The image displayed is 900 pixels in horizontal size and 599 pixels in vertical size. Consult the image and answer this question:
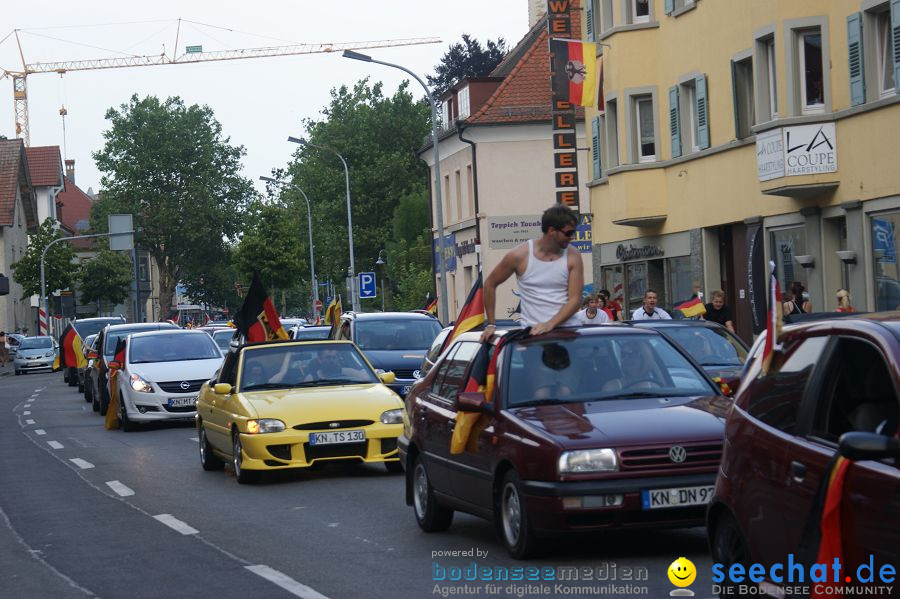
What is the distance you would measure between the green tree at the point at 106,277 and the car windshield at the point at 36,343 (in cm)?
2803

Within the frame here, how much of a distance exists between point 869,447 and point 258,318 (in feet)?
62.6

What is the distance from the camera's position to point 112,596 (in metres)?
9.08

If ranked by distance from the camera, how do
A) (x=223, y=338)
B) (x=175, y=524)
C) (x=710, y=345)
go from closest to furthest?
(x=175, y=524) < (x=710, y=345) < (x=223, y=338)

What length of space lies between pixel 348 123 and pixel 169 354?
76052mm

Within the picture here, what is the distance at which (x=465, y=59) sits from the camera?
9269 centimetres

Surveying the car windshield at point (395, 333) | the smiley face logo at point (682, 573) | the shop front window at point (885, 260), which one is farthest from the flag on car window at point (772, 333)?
the car windshield at point (395, 333)

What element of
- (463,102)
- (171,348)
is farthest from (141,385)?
(463,102)

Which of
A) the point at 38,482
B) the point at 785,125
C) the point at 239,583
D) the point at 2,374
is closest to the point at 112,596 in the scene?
the point at 239,583

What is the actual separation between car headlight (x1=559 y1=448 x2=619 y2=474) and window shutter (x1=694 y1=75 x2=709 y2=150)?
77.7ft

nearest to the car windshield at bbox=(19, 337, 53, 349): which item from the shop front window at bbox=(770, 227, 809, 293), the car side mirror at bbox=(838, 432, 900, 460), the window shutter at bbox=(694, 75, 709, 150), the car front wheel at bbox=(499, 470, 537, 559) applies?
the window shutter at bbox=(694, 75, 709, 150)

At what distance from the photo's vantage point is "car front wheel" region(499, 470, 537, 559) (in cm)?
934

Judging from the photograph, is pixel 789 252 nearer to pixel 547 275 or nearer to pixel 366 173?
pixel 547 275

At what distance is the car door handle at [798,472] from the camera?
245 inches

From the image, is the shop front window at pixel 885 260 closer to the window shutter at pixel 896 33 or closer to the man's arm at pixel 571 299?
the window shutter at pixel 896 33
